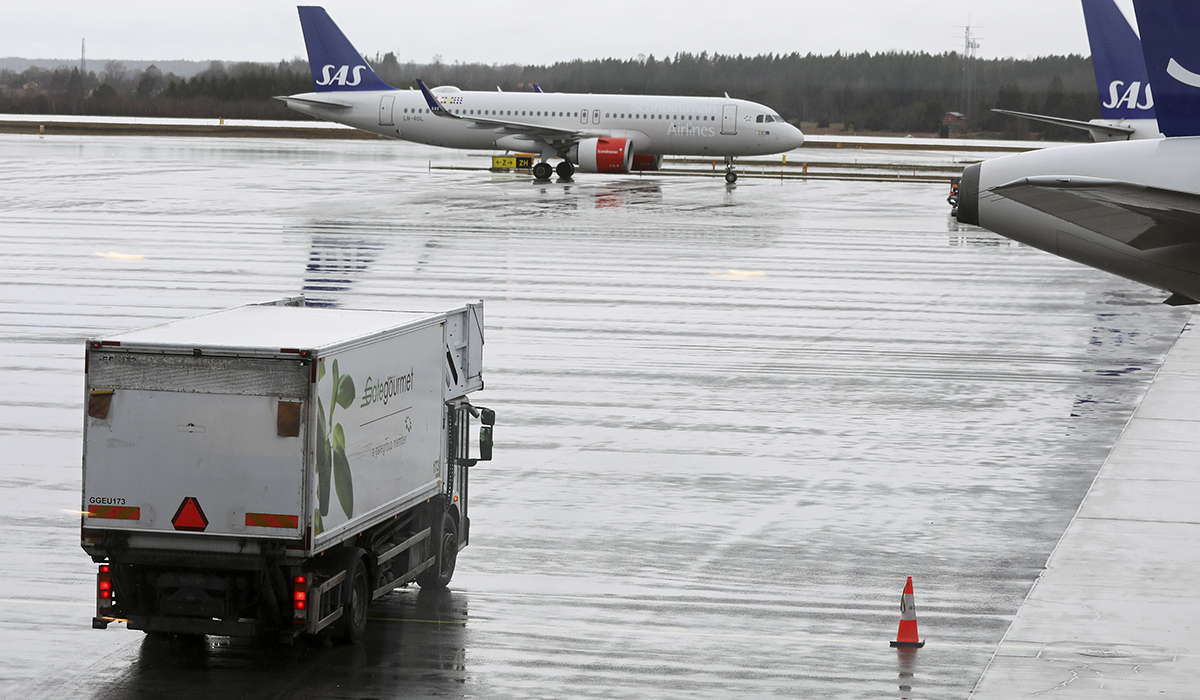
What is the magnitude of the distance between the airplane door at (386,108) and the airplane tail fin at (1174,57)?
195 feet

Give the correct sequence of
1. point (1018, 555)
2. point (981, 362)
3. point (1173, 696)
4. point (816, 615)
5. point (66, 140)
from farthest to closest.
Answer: point (66, 140) < point (981, 362) < point (1018, 555) < point (816, 615) < point (1173, 696)

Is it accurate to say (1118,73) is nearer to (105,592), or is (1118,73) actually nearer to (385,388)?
(385,388)

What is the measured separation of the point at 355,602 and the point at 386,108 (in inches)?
2341

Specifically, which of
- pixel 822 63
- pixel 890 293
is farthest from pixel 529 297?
pixel 822 63

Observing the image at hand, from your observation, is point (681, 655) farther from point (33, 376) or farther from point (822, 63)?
point (822, 63)

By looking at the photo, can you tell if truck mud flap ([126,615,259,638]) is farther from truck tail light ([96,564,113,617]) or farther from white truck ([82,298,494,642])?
truck tail light ([96,564,113,617])

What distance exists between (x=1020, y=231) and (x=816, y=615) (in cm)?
388

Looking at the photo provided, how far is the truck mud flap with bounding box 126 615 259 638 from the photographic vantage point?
34.3 ft

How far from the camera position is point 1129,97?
42.1 metres

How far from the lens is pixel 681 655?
442 inches

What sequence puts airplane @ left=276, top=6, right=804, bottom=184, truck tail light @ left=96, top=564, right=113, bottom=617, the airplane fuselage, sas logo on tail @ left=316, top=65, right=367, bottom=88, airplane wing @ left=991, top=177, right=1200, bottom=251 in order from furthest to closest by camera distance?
sas logo on tail @ left=316, top=65, right=367, bottom=88, the airplane fuselage, airplane @ left=276, top=6, right=804, bottom=184, truck tail light @ left=96, top=564, right=113, bottom=617, airplane wing @ left=991, top=177, right=1200, bottom=251

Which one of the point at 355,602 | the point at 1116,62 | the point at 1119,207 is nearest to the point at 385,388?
the point at 355,602

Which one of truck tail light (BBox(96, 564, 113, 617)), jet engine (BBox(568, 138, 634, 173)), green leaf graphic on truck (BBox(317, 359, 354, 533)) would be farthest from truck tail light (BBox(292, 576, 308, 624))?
jet engine (BBox(568, 138, 634, 173))

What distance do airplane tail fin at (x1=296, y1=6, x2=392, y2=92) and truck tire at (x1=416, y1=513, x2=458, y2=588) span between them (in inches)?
2352
